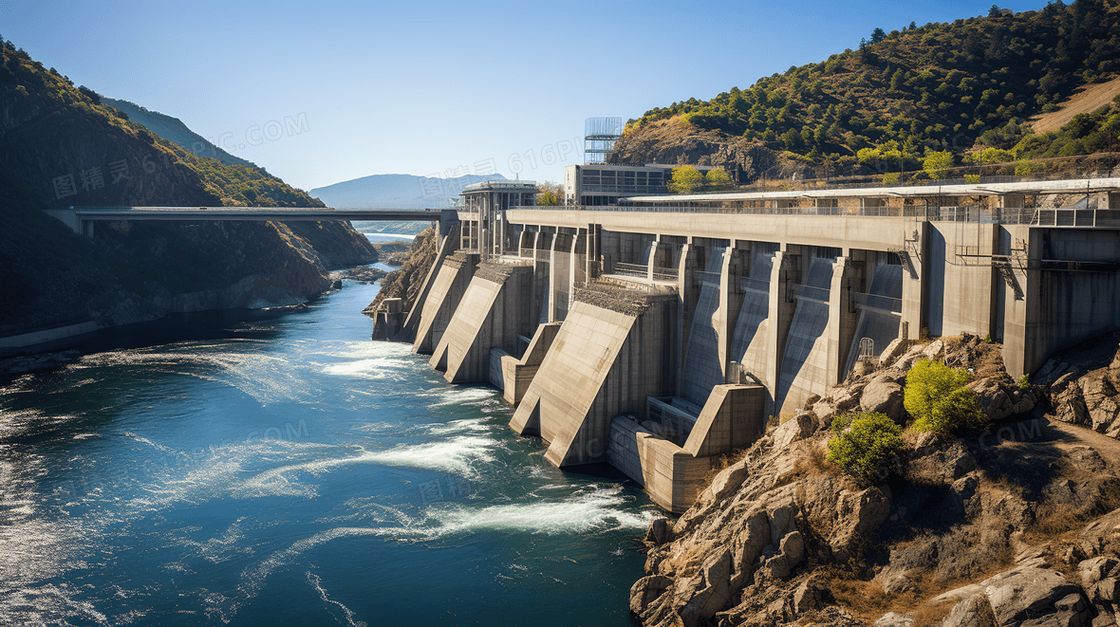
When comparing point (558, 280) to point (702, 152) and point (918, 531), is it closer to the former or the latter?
point (918, 531)

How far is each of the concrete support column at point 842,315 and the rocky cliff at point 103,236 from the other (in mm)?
75379

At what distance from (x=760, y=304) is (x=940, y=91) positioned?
78784 mm

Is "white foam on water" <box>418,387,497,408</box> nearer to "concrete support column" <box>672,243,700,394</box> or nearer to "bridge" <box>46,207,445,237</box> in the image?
"concrete support column" <box>672,243,700,394</box>

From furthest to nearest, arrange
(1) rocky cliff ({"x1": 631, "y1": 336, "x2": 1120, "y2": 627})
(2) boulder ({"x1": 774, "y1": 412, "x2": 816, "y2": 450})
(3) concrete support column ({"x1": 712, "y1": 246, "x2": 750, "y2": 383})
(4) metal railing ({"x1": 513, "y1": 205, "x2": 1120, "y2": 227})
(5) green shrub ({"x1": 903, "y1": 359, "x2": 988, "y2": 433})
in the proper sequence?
1. (3) concrete support column ({"x1": 712, "y1": 246, "x2": 750, "y2": 383})
2. (2) boulder ({"x1": 774, "y1": 412, "x2": 816, "y2": 450})
3. (4) metal railing ({"x1": 513, "y1": 205, "x2": 1120, "y2": 227})
4. (5) green shrub ({"x1": 903, "y1": 359, "x2": 988, "y2": 433})
5. (1) rocky cliff ({"x1": 631, "y1": 336, "x2": 1120, "y2": 627})

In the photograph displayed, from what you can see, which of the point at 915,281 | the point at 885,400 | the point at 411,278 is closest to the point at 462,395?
the point at 915,281

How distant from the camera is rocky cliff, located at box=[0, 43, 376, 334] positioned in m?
85.7

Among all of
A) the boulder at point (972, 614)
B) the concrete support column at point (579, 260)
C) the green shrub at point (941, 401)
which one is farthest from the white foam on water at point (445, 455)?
the boulder at point (972, 614)

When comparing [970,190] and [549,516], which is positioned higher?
[970,190]

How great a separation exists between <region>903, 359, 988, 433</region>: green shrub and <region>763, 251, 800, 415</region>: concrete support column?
11.1 meters

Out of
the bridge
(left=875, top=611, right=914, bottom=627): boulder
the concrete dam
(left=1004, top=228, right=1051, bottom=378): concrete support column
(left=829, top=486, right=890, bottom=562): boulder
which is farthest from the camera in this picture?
the bridge

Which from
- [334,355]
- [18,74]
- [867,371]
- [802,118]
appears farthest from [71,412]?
[802,118]

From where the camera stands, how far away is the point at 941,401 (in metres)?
20.6

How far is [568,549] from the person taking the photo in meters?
29.0

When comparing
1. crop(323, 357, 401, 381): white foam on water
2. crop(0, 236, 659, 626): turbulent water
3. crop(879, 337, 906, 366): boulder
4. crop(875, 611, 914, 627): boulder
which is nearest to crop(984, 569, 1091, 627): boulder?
crop(875, 611, 914, 627): boulder
